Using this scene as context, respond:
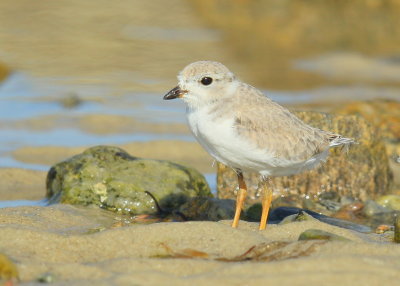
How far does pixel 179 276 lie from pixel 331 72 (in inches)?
346

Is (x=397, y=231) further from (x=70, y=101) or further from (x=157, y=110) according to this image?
(x=70, y=101)

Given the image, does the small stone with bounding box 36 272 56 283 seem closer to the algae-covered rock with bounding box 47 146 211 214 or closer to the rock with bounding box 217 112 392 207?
the algae-covered rock with bounding box 47 146 211 214

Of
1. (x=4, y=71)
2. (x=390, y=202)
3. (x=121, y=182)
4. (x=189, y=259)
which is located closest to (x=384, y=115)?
(x=390, y=202)

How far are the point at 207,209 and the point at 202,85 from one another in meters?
1.44

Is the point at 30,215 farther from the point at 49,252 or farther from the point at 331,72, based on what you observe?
the point at 331,72

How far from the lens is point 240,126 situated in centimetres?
529

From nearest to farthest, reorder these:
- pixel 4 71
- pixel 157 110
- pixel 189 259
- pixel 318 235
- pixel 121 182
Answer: pixel 189 259 < pixel 318 235 < pixel 121 182 < pixel 157 110 < pixel 4 71

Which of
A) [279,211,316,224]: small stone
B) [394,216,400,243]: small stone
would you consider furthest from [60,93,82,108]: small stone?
[394,216,400,243]: small stone

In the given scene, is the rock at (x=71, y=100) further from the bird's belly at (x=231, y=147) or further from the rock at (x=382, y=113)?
the bird's belly at (x=231, y=147)

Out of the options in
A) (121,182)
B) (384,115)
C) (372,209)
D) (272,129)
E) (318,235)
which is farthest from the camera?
(384,115)

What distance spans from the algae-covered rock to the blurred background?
124cm

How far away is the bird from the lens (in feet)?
17.4

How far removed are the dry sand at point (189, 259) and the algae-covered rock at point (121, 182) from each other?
1663 millimetres

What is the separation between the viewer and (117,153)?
714 centimetres
